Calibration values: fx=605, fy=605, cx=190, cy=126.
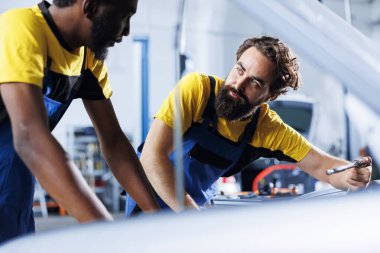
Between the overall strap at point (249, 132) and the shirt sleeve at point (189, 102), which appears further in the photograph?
the overall strap at point (249, 132)

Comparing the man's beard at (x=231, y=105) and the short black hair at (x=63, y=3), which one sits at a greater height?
the short black hair at (x=63, y=3)

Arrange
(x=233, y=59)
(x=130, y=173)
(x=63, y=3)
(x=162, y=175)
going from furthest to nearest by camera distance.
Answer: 1. (x=233, y=59)
2. (x=162, y=175)
3. (x=130, y=173)
4. (x=63, y=3)

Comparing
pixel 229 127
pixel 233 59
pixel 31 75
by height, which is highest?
pixel 233 59

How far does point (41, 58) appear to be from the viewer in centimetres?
92

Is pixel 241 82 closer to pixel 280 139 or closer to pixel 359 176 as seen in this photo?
pixel 280 139

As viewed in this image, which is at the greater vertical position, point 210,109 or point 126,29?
point 126,29

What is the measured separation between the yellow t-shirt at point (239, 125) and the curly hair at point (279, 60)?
8 centimetres

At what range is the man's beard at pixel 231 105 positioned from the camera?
1.48 m

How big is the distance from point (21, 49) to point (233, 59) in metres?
1.15

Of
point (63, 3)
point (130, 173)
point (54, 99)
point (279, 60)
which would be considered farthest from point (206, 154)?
point (63, 3)

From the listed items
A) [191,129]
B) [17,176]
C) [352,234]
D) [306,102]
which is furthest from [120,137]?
[306,102]

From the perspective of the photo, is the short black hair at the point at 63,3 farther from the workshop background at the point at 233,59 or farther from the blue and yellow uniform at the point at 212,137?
the blue and yellow uniform at the point at 212,137

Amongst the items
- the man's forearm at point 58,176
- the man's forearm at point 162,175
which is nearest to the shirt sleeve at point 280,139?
the man's forearm at point 162,175

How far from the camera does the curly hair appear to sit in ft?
5.08
